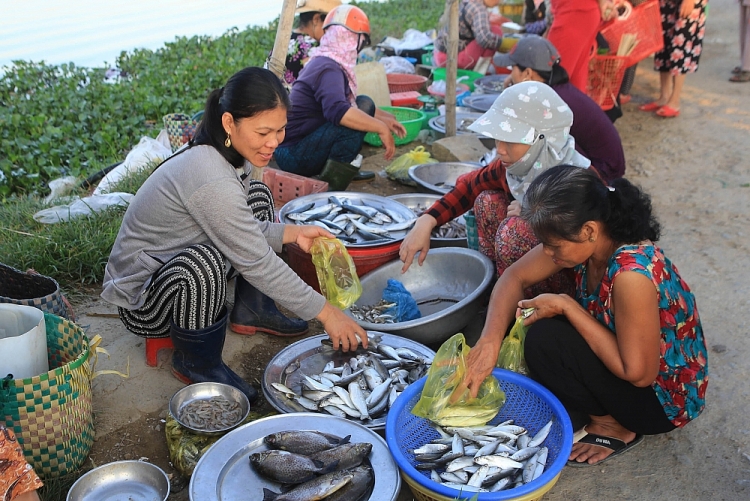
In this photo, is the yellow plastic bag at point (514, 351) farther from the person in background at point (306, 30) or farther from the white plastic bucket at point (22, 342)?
the person in background at point (306, 30)

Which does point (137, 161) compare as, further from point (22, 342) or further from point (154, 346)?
point (22, 342)

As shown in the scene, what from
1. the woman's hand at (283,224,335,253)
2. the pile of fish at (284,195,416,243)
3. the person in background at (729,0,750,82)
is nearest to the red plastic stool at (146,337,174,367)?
the woman's hand at (283,224,335,253)

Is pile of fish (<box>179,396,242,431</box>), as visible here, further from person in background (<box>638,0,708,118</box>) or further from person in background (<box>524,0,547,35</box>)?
person in background (<box>524,0,547,35</box>)

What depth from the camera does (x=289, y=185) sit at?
4805 mm

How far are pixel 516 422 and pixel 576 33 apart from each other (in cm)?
402

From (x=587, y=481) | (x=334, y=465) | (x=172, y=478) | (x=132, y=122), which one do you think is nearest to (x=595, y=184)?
(x=587, y=481)

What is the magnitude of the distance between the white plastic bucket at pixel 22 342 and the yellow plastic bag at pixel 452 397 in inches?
56.3

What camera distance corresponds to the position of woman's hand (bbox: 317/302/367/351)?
289cm

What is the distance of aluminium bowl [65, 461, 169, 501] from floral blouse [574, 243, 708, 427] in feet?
5.84

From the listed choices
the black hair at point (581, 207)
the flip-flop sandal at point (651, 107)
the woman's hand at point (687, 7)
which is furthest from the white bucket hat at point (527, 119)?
the flip-flop sandal at point (651, 107)

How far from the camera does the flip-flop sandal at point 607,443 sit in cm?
274

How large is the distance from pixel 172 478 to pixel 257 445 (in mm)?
388

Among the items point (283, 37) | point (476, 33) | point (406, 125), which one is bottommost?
point (406, 125)

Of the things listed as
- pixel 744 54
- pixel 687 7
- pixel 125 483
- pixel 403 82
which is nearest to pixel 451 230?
pixel 125 483
